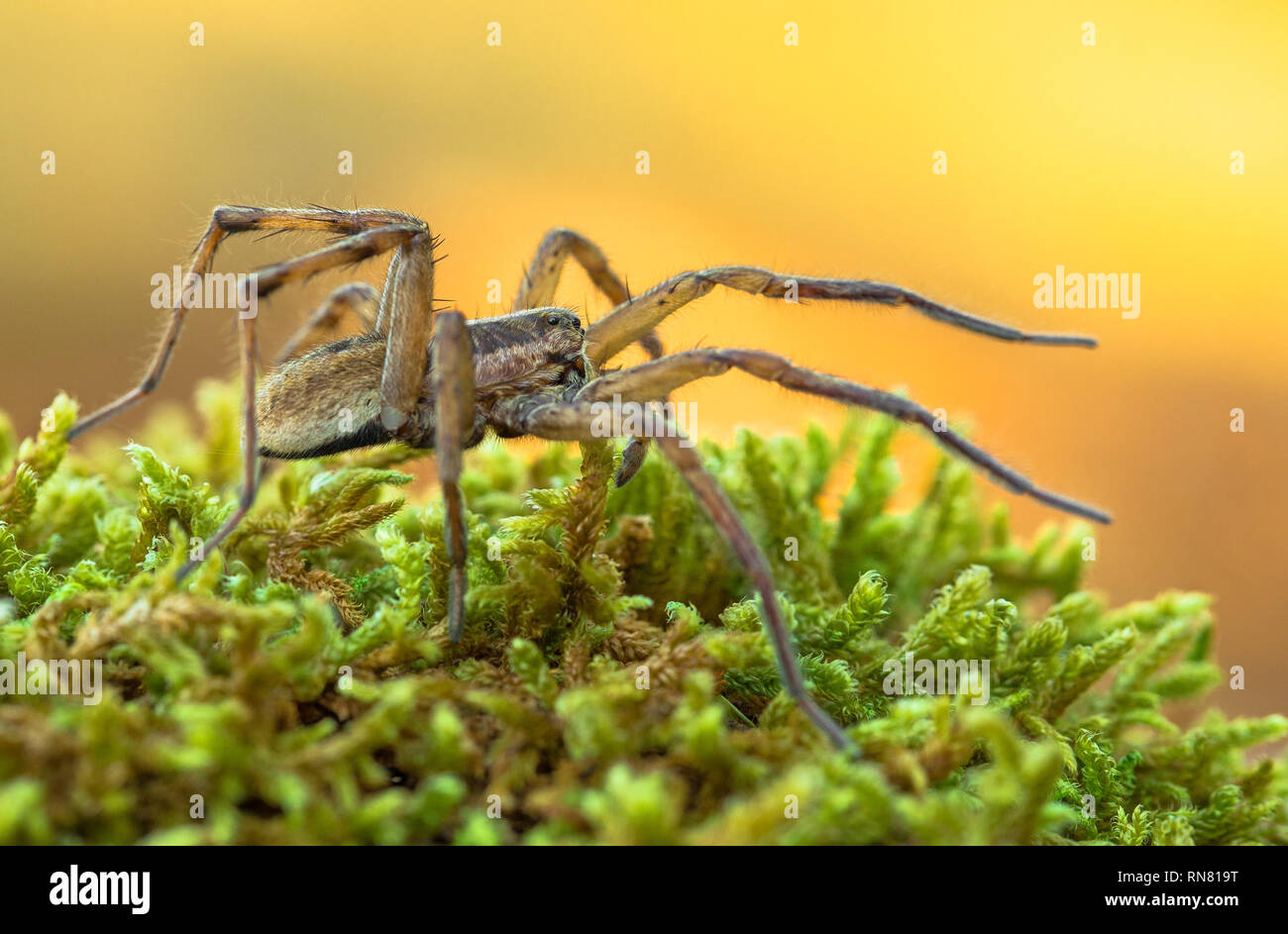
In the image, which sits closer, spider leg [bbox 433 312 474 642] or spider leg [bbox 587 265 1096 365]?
spider leg [bbox 433 312 474 642]

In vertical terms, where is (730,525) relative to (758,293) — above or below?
below

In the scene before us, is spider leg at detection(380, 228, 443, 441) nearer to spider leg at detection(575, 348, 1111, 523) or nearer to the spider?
the spider

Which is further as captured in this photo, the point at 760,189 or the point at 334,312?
the point at 760,189

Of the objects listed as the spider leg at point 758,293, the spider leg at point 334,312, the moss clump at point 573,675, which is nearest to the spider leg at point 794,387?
the moss clump at point 573,675

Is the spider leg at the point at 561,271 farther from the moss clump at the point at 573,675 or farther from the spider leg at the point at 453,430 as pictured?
the spider leg at the point at 453,430

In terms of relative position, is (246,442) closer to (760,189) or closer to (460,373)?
(460,373)

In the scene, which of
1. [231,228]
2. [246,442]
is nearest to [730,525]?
[246,442]

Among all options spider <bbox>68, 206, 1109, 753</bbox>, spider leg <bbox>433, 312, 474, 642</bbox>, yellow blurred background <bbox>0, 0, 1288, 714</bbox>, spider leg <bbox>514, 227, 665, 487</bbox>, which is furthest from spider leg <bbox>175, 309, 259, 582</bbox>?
yellow blurred background <bbox>0, 0, 1288, 714</bbox>
